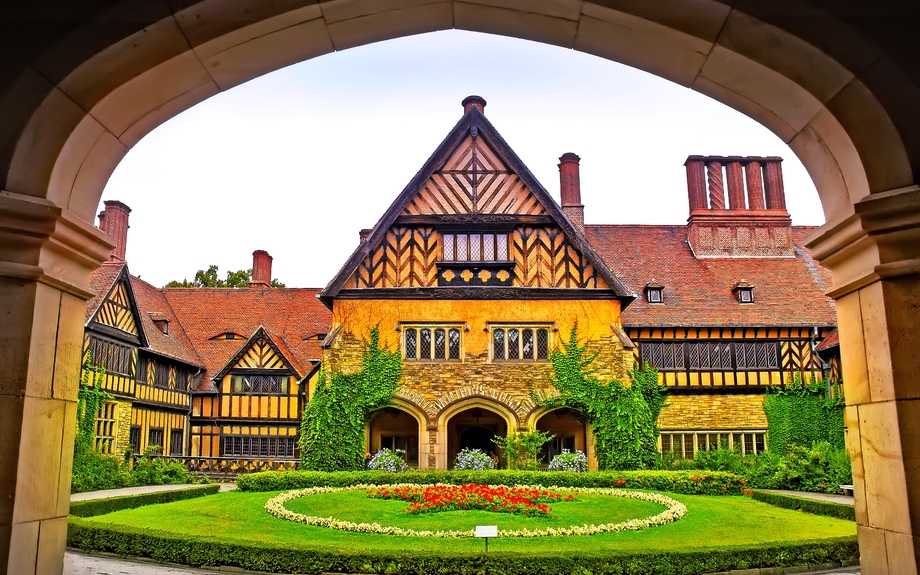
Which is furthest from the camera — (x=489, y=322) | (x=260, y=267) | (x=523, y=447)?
(x=260, y=267)

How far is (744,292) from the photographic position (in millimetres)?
25969

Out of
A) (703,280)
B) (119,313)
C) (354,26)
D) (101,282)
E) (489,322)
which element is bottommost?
(354,26)

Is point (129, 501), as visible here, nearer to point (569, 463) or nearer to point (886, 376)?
point (569, 463)

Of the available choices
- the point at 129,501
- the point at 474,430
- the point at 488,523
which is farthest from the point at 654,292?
the point at 129,501

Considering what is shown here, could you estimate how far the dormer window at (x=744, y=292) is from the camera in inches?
1017

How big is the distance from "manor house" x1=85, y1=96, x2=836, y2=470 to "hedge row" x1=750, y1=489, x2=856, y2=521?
5.57 meters

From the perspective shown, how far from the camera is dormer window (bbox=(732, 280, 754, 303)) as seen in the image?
84.8 feet

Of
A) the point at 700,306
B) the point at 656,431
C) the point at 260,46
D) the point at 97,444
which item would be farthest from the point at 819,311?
the point at 260,46

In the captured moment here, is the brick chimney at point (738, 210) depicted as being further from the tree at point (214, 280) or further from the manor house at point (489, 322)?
the tree at point (214, 280)

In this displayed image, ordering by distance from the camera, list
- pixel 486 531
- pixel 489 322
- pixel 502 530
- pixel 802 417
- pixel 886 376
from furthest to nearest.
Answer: pixel 802 417 → pixel 489 322 → pixel 502 530 → pixel 486 531 → pixel 886 376

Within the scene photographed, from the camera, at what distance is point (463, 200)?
22484 millimetres

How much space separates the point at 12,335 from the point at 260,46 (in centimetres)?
189

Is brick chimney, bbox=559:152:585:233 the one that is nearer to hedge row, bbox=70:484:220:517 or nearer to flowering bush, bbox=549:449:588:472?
flowering bush, bbox=549:449:588:472

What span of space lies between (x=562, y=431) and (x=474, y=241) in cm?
663
